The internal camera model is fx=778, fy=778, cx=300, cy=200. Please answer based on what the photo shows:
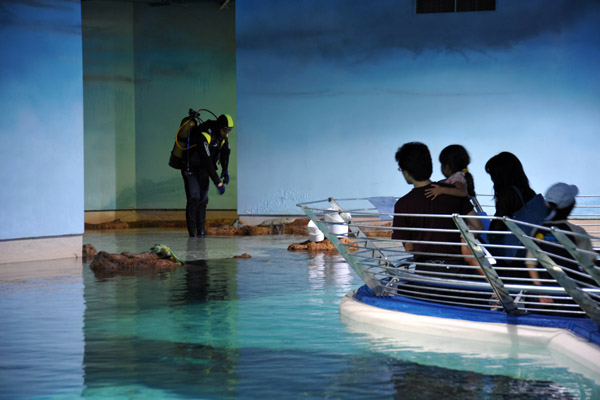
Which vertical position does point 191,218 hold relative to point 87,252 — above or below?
above

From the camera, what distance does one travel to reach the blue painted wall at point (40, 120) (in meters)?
8.80

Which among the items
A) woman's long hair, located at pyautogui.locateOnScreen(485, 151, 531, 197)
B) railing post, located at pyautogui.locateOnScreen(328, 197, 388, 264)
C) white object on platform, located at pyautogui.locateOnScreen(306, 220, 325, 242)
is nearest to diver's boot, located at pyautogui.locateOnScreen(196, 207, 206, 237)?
white object on platform, located at pyautogui.locateOnScreen(306, 220, 325, 242)

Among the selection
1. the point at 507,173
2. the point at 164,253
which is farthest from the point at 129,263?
the point at 507,173

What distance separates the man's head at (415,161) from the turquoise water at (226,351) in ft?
3.40

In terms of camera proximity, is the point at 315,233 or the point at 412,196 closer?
the point at 412,196

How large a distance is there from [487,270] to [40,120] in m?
6.54

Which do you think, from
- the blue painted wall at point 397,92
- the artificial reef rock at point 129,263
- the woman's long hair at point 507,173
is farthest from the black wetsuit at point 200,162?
the woman's long hair at point 507,173

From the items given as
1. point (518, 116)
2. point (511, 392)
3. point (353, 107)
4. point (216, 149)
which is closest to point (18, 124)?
point (216, 149)

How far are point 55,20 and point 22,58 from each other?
26.8 inches

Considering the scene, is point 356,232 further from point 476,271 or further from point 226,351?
point 226,351

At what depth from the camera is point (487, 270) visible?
163 inches

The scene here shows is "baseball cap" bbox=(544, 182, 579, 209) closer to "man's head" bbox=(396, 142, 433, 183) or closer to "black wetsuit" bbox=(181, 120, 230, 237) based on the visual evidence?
"man's head" bbox=(396, 142, 433, 183)

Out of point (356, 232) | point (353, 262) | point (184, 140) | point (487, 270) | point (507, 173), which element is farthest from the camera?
point (184, 140)

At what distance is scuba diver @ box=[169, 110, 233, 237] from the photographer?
12.0 m
